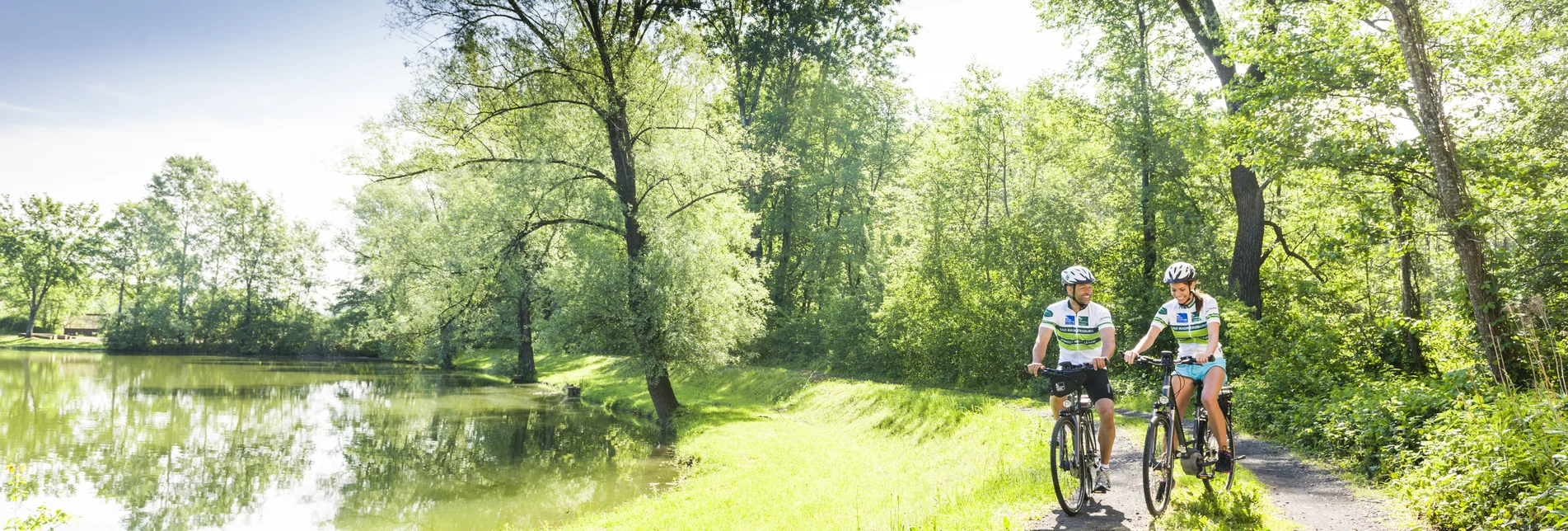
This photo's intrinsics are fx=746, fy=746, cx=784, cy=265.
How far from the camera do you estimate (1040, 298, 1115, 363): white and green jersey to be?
20.7 ft

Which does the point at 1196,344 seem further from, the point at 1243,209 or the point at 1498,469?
the point at 1243,209

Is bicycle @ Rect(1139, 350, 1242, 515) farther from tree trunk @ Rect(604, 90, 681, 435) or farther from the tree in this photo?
the tree

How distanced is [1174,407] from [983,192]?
17.4 m

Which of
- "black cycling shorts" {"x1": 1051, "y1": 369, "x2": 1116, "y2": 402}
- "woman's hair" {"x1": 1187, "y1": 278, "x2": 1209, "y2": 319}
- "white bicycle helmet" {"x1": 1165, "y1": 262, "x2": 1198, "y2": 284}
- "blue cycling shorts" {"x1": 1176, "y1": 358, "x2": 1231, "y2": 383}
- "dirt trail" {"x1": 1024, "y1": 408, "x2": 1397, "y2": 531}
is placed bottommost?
"dirt trail" {"x1": 1024, "y1": 408, "x2": 1397, "y2": 531}

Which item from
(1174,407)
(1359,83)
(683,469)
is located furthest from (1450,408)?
(683,469)

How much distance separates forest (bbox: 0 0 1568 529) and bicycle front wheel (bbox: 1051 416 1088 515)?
2.71m

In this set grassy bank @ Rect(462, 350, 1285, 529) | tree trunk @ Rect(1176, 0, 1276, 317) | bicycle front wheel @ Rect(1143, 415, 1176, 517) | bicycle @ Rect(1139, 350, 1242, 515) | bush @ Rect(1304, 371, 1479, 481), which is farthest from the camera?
tree trunk @ Rect(1176, 0, 1276, 317)

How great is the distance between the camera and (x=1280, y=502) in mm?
6863

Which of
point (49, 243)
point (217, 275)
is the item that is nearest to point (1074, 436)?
point (217, 275)

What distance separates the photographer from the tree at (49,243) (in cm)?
6081

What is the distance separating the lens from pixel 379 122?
20.3 meters

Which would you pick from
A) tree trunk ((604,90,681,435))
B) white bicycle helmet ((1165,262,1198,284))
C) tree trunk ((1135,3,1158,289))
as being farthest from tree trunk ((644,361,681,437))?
white bicycle helmet ((1165,262,1198,284))

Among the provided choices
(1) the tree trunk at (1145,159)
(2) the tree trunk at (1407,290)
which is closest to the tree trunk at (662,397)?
(1) the tree trunk at (1145,159)

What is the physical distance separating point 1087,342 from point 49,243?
85163mm
